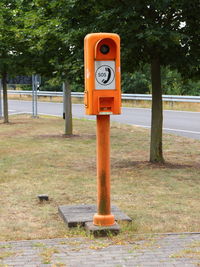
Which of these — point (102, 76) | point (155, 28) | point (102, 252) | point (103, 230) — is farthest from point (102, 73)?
point (155, 28)

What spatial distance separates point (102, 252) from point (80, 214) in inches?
60.2

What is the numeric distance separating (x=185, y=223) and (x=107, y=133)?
1.44 metres

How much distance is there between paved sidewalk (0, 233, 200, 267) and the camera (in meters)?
5.05

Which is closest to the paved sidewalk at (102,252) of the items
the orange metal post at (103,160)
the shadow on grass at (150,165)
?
the orange metal post at (103,160)

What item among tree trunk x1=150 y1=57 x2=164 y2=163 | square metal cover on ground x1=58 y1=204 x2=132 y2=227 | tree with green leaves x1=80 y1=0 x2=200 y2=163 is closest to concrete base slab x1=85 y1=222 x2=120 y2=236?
square metal cover on ground x1=58 y1=204 x2=132 y2=227

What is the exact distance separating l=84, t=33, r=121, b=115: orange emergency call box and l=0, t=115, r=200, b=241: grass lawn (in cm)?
138

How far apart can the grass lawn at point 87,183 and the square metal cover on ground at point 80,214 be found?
0.11 m

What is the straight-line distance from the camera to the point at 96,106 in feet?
20.3

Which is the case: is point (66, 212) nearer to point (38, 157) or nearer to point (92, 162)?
point (92, 162)

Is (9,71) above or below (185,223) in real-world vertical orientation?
above

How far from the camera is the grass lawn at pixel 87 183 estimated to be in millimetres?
6730

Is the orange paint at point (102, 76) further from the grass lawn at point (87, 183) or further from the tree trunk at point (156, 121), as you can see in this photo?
the tree trunk at point (156, 121)

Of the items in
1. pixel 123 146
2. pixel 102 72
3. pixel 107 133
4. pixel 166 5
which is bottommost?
pixel 123 146

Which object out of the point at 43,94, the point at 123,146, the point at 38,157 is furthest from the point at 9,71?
the point at 43,94
